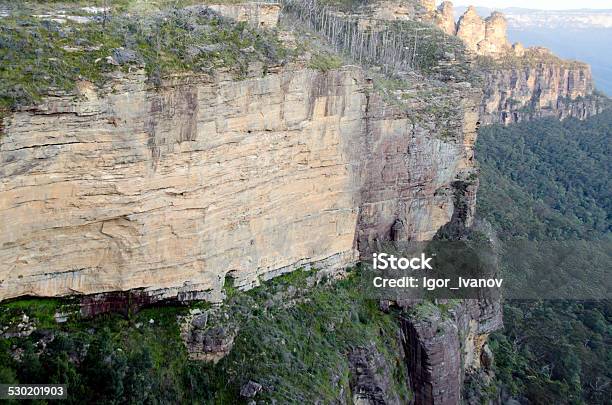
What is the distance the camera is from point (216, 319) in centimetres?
1941

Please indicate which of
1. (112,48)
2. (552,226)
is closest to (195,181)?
(112,48)

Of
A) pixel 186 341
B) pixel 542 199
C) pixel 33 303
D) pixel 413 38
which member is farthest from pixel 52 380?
pixel 542 199

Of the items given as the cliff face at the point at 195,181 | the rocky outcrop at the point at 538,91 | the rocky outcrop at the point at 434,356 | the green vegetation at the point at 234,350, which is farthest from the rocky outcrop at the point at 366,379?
the rocky outcrop at the point at 538,91

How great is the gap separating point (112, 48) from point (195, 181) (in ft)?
12.0

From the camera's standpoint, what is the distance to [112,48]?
55.3 ft

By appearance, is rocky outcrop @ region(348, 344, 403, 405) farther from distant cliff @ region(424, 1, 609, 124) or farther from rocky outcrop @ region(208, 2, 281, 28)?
distant cliff @ region(424, 1, 609, 124)

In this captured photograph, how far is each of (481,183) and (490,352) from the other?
2105cm

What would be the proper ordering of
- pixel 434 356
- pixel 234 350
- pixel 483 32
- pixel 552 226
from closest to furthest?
pixel 234 350, pixel 434 356, pixel 552 226, pixel 483 32

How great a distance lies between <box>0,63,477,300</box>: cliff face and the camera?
1563 centimetres

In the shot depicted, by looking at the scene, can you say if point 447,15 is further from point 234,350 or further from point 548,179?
point 234,350

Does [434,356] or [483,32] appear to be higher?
[483,32]

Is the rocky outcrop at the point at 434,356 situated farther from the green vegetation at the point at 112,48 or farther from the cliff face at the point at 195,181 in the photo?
the green vegetation at the point at 112,48

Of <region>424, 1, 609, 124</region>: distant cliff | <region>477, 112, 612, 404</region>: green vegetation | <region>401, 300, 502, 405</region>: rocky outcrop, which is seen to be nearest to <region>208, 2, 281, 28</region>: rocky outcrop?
<region>401, 300, 502, 405</region>: rocky outcrop

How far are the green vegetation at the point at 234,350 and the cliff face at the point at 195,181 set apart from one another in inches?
30.2
